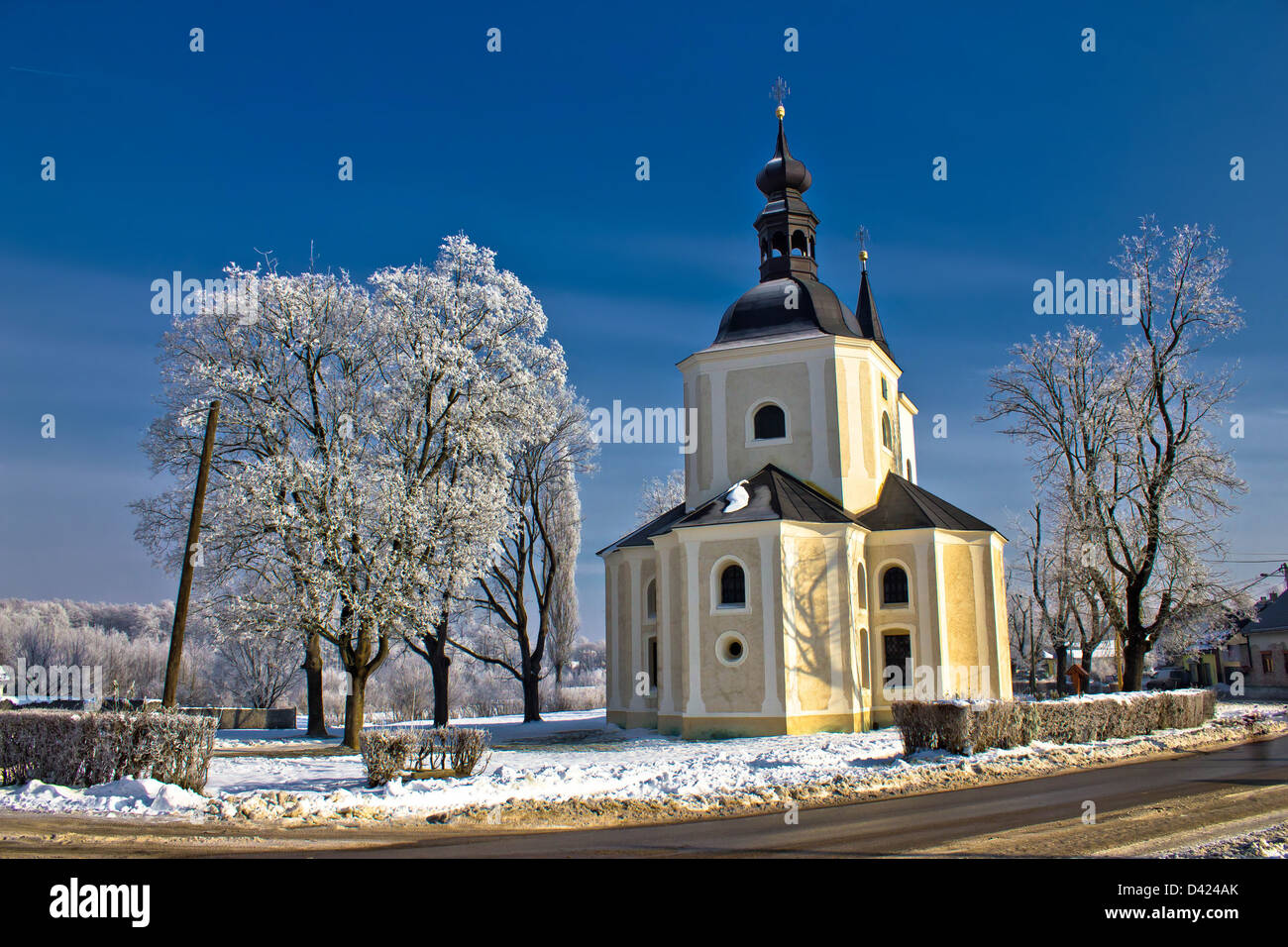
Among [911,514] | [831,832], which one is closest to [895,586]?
[911,514]

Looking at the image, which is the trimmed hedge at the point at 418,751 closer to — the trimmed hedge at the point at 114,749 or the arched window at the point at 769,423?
the trimmed hedge at the point at 114,749

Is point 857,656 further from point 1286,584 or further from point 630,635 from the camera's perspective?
point 1286,584

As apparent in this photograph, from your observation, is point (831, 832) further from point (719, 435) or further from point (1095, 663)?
point (1095, 663)

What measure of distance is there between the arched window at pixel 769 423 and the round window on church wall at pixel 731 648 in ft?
23.8

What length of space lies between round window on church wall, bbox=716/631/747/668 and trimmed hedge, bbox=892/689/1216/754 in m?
7.11

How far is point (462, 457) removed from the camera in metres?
24.8

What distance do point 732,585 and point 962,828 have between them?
14.9 metres

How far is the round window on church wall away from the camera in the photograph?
971 inches

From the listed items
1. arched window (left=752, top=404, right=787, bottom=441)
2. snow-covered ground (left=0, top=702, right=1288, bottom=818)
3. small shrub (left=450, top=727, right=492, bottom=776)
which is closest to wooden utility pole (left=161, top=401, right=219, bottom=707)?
snow-covered ground (left=0, top=702, right=1288, bottom=818)

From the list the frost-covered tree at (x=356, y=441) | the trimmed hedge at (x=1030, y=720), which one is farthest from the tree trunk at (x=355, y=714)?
the trimmed hedge at (x=1030, y=720)

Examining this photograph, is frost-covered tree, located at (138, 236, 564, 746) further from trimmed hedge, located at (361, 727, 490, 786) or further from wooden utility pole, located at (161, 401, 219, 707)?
trimmed hedge, located at (361, 727, 490, 786)

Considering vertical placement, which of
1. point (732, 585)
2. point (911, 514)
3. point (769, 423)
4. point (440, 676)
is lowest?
point (440, 676)

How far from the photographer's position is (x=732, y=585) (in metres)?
25.4

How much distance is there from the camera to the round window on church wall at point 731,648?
24.7m
